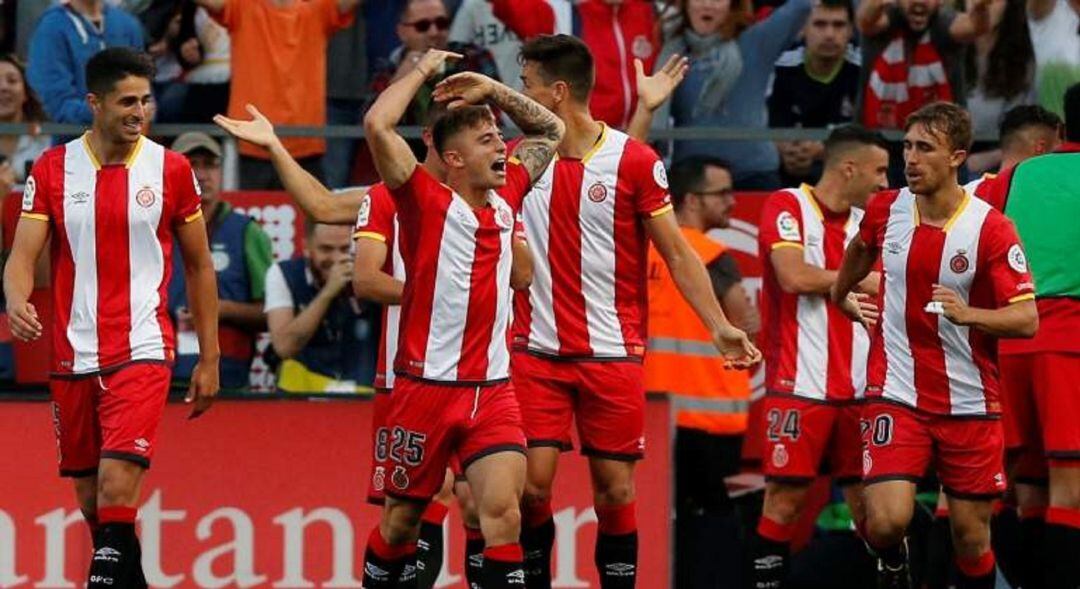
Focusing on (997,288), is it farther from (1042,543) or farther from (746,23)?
(746,23)

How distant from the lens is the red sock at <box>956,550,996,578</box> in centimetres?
1189

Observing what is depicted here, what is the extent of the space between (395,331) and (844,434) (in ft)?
8.62

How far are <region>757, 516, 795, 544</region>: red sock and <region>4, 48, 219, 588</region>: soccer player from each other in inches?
140

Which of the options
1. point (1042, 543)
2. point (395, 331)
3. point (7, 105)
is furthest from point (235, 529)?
point (1042, 543)

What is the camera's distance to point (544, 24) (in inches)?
594

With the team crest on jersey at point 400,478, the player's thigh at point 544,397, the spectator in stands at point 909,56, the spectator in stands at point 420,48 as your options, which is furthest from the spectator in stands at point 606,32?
the team crest on jersey at point 400,478

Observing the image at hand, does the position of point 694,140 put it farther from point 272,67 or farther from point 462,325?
Answer: point 462,325

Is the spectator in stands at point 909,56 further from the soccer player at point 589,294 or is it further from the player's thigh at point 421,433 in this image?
the player's thigh at point 421,433

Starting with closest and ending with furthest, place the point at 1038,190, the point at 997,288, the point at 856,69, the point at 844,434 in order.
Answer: the point at 997,288
the point at 1038,190
the point at 844,434
the point at 856,69

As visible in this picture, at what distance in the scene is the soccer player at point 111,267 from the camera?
37.7 ft

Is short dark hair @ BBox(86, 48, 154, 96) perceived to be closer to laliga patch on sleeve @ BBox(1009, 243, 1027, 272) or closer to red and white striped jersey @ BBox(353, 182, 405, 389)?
red and white striped jersey @ BBox(353, 182, 405, 389)

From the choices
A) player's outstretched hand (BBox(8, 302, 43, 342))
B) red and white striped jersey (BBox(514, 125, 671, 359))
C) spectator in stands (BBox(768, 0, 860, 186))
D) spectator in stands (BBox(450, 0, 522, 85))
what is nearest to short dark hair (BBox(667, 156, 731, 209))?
spectator in stands (BBox(768, 0, 860, 186))

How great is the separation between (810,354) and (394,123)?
3732 millimetres

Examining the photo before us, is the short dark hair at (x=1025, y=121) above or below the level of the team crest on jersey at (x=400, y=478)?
above
